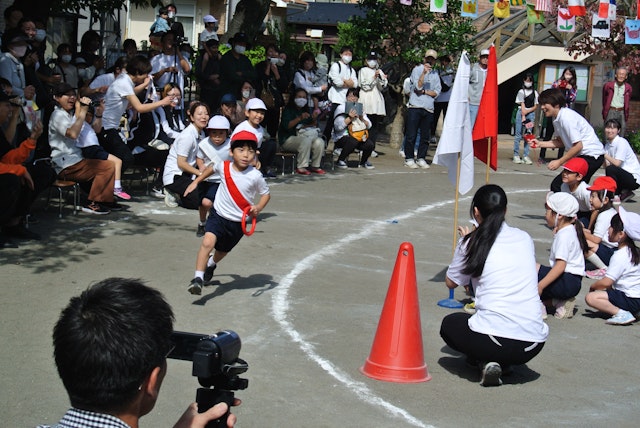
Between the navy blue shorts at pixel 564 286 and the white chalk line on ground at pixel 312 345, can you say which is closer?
the white chalk line on ground at pixel 312 345

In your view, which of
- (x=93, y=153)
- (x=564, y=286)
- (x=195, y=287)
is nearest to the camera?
(x=195, y=287)

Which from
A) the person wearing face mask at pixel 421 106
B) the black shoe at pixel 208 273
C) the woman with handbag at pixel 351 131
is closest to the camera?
the black shoe at pixel 208 273

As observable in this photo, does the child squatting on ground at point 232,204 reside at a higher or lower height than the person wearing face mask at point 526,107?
lower

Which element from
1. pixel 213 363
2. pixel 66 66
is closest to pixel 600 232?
pixel 213 363

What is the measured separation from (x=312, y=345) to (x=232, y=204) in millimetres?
1873

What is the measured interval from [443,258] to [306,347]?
4.06 m

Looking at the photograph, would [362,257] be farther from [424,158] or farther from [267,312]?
[424,158]

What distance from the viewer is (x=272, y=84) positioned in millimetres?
18453

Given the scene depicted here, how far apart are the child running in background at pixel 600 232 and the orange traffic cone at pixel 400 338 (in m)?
3.99

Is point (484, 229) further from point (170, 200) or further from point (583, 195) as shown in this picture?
point (170, 200)

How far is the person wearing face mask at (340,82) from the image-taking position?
18766 millimetres

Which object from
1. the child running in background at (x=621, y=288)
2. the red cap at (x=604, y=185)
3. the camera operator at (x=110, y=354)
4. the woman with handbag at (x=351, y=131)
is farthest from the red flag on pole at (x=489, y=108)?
the camera operator at (x=110, y=354)

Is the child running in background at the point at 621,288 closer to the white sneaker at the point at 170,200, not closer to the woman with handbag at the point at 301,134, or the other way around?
the white sneaker at the point at 170,200

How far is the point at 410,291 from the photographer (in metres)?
7.25
